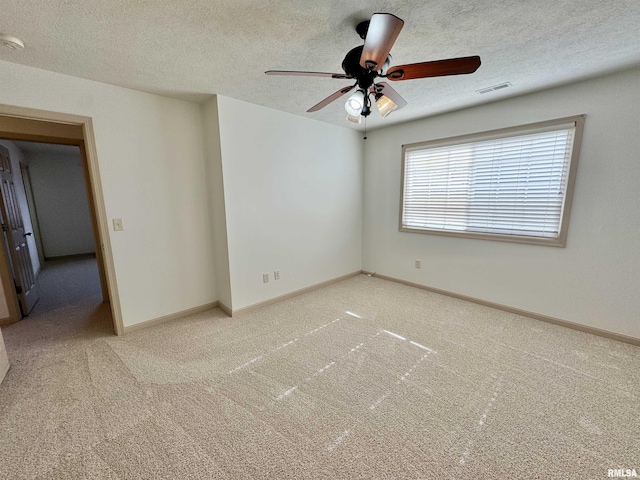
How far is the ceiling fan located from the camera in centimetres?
116

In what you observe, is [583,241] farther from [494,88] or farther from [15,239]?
[15,239]

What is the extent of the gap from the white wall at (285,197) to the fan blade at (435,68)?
1.85 m

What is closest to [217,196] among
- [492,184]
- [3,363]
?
[3,363]

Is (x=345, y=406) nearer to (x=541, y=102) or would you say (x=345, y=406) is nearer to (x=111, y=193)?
(x=111, y=193)

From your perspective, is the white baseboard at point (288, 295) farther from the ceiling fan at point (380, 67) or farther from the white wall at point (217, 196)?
the ceiling fan at point (380, 67)

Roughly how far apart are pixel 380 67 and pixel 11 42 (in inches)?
90.1

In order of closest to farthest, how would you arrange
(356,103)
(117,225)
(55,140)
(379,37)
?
(379,37)
(356,103)
(117,225)
(55,140)

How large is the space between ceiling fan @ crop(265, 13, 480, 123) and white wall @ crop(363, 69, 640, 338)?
6.23 ft

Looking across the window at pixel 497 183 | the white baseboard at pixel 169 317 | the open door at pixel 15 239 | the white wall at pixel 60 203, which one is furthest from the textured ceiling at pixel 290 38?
the white wall at pixel 60 203

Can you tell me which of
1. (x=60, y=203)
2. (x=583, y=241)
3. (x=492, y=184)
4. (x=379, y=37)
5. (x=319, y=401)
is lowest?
(x=319, y=401)

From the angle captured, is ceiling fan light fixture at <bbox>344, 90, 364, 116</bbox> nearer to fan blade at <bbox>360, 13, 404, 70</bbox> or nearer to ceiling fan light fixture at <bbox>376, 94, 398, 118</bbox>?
ceiling fan light fixture at <bbox>376, 94, 398, 118</bbox>

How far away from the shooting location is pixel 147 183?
262 centimetres

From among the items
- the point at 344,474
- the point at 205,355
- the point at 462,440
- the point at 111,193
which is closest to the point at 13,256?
the point at 111,193

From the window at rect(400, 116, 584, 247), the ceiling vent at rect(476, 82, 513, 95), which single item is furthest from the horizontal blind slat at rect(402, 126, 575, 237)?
the ceiling vent at rect(476, 82, 513, 95)
